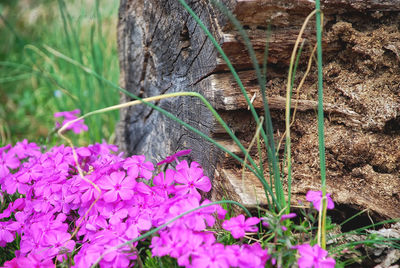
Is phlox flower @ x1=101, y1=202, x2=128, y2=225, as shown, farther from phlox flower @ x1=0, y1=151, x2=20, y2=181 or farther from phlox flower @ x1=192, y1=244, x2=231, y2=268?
phlox flower @ x1=0, y1=151, x2=20, y2=181

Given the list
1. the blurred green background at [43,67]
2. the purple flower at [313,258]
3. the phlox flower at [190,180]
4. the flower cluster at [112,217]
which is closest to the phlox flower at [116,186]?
the flower cluster at [112,217]

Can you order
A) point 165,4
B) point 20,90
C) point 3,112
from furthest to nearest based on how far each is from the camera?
1. point 20,90
2. point 3,112
3. point 165,4

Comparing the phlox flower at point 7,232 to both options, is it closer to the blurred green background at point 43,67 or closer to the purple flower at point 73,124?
the purple flower at point 73,124

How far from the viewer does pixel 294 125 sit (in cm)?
151

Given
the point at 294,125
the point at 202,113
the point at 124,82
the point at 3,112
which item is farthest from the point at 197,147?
the point at 3,112

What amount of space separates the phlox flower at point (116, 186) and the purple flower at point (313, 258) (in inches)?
23.2

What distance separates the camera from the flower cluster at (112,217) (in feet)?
3.45

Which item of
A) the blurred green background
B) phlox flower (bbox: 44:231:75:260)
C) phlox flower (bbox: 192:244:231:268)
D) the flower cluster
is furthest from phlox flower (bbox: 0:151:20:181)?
the blurred green background

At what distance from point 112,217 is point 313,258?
65 centimetres

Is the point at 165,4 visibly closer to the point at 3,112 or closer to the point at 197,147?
the point at 197,147

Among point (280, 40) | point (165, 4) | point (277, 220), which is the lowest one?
point (277, 220)

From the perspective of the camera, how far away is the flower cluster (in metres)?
1.05

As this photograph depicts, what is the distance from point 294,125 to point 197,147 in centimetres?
42

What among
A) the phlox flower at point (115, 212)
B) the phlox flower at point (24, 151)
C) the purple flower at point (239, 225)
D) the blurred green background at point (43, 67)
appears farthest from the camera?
the blurred green background at point (43, 67)
